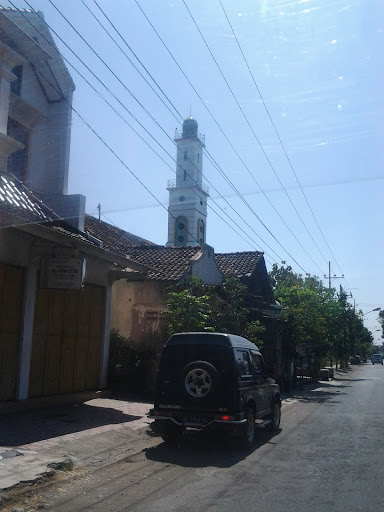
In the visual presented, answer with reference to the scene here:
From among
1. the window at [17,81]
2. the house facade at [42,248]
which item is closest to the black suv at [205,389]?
the house facade at [42,248]

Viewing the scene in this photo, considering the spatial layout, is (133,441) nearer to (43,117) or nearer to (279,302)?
(43,117)

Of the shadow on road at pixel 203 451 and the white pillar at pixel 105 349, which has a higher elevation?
the white pillar at pixel 105 349

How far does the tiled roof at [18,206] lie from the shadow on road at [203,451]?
16.6 feet

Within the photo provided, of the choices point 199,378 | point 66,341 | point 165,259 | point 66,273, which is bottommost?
point 199,378

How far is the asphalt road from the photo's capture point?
6.20m

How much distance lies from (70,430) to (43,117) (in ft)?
31.7

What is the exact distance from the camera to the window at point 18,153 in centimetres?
1491

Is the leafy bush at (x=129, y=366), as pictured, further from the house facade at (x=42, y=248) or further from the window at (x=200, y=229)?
the window at (x=200, y=229)

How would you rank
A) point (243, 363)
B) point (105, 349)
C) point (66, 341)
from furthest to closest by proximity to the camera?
point (105, 349), point (66, 341), point (243, 363)

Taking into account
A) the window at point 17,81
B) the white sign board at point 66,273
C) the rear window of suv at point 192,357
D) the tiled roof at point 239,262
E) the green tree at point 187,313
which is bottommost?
the rear window of suv at point 192,357

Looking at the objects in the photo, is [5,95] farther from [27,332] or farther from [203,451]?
[203,451]

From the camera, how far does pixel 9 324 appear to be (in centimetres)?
1159

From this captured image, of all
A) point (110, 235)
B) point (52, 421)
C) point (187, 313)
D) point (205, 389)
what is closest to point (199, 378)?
point (205, 389)

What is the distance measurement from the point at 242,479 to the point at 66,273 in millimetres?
6411
